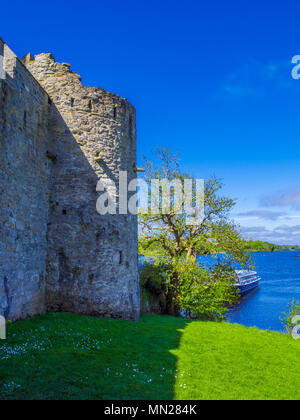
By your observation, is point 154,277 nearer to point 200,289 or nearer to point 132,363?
point 200,289

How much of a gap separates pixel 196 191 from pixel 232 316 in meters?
18.5

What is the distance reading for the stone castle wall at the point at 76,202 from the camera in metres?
12.8

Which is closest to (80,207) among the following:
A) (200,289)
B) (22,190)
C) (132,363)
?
(22,190)

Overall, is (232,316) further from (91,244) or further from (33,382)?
(33,382)

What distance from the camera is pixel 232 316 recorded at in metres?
34.0

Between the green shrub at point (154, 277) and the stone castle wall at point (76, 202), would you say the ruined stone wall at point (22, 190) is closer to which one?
the stone castle wall at point (76, 202)

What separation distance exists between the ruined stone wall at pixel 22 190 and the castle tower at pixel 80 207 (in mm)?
512

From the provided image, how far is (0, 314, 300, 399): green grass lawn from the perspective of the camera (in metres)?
6.61

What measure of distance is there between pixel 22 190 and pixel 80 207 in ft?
10.1

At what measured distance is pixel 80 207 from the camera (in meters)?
13.3

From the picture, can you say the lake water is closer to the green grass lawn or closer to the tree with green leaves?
the tree with green leaves

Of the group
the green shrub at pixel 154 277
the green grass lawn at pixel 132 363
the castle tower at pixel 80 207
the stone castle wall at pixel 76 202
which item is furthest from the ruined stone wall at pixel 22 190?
the green shrub at pixel 154 277

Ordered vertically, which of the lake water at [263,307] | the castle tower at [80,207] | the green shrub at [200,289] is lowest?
the lake water at [263,307]

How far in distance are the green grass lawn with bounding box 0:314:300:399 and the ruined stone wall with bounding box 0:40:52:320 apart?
44.8 inches
